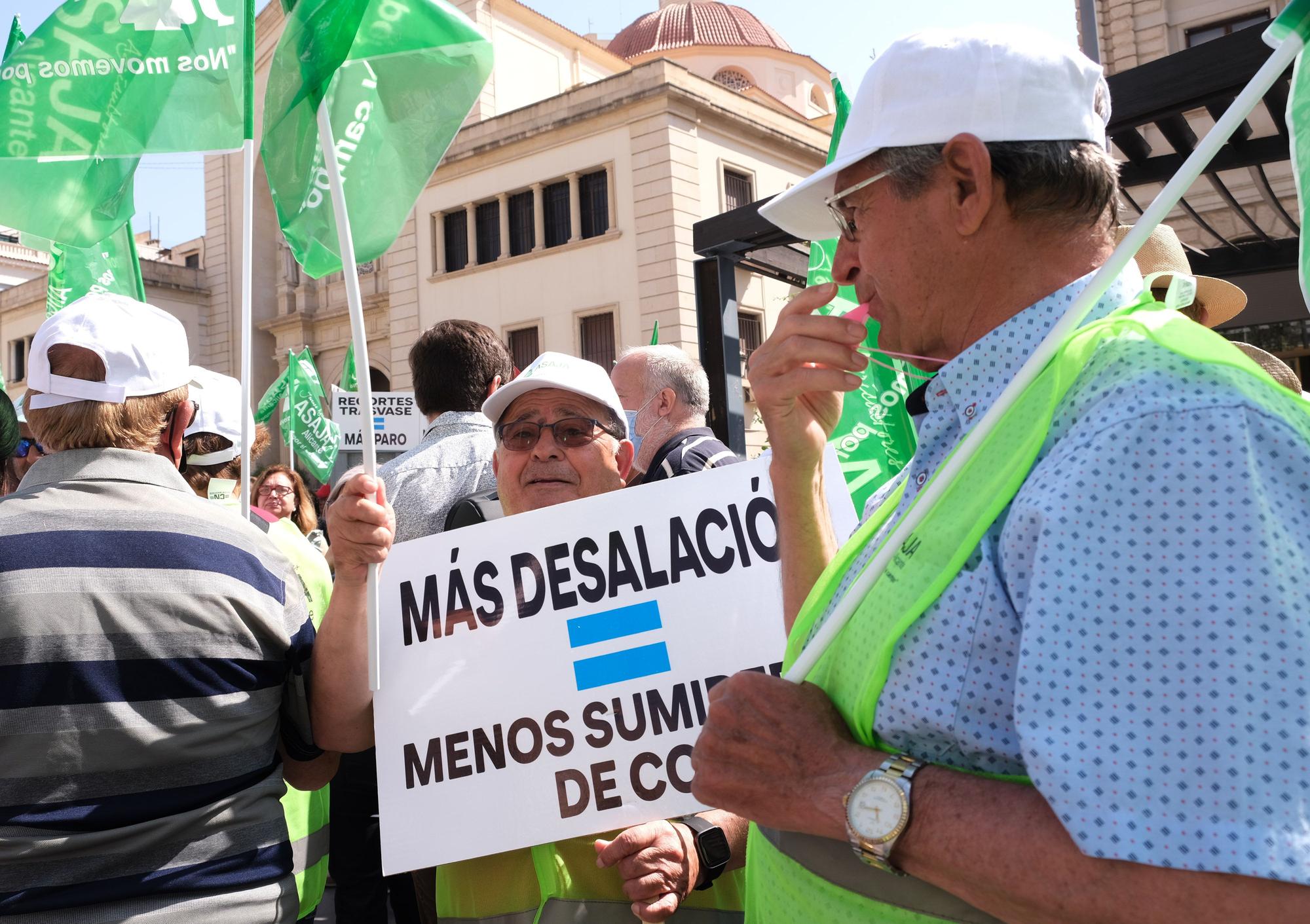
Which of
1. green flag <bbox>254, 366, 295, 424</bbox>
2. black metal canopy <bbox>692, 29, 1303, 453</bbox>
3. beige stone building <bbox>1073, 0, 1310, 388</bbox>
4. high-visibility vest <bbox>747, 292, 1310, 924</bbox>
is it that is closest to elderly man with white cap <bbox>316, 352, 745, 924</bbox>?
high-visibility vest <bbox>747, 292, 1310, 924</bbox>

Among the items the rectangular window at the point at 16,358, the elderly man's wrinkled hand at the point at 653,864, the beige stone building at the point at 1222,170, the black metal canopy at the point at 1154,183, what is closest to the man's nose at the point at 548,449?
the elderly man's wrinkled hand at the point at 653,864

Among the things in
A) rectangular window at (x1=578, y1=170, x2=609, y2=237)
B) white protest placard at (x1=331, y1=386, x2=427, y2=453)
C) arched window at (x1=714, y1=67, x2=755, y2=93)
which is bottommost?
white protest placard at (x1=331, y1=386, x2=427, y2=453)

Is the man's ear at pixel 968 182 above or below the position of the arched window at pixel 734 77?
below

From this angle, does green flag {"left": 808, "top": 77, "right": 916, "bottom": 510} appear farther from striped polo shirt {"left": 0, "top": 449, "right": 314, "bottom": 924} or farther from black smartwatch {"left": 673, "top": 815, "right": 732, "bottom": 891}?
striped polo shirt {"left": 0, "top": 449, "right": 314, "bottom": 924}

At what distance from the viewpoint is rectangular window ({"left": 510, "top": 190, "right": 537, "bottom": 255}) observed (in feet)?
76.3

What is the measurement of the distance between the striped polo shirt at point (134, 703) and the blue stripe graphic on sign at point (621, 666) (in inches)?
24.7

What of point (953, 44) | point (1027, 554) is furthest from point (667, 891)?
point (953, 44)

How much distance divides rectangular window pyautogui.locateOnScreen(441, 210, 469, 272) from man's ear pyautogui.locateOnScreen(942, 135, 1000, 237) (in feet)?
77.4

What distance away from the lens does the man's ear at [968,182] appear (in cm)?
133

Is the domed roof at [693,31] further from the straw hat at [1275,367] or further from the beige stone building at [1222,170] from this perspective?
the straw hat at [1275,367]

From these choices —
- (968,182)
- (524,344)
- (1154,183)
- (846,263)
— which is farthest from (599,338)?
(968,182)

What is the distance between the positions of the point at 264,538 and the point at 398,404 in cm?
920

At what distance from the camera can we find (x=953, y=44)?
4.49 feet

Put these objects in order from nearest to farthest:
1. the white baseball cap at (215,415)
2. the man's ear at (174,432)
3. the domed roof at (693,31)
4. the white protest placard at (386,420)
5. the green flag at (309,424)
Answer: the man's ear at (174,432), the white baseball cap at (215,415), the white protest placard at (386,420), the green flag at (309,424), the domed roof at (693,31)
